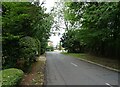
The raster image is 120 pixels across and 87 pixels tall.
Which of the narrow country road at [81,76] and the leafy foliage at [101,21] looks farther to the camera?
the leafy foliage at [101,21]

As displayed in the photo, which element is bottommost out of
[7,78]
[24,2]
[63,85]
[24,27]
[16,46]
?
[63,85]

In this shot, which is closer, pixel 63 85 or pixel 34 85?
pixel 34 85

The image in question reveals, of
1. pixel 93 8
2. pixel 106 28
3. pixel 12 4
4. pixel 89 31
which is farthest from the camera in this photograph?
pixel 89 31

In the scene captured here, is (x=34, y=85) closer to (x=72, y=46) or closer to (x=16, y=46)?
(x=16, y=46)

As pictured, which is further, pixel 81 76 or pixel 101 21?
pixel 101 21

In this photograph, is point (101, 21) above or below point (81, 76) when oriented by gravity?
above

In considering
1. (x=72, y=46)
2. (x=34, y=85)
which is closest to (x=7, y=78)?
(x=34, y=85)

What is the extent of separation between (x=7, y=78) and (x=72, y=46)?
208ft

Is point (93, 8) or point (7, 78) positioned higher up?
point (93, 8)

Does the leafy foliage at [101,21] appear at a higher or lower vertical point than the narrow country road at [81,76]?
higher

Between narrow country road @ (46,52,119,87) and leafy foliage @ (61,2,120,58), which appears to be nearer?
narrow country road @ (46,52,119,87)

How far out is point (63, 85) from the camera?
1282cm

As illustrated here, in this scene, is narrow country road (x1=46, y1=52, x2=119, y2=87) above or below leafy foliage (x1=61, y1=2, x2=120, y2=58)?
below

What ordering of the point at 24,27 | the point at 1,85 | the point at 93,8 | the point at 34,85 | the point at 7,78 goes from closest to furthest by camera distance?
the point at 1,85 < the point at 7,78 < the point at 34,85 < the point at 24,27 < the point at 93,8
